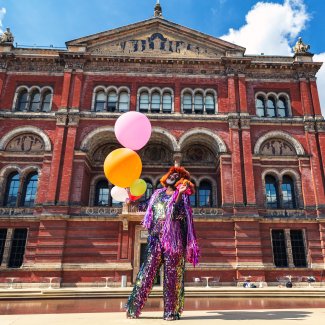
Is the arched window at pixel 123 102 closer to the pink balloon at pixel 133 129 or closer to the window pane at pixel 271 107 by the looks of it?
the window pane at pixel 271 107

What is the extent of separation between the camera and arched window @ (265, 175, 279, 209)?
70.9ft

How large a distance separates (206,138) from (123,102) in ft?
22.6

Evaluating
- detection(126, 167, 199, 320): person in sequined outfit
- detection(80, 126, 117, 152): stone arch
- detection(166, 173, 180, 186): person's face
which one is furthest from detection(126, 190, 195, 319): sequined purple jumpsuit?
detection(80, 126, 117, 152): stone arch

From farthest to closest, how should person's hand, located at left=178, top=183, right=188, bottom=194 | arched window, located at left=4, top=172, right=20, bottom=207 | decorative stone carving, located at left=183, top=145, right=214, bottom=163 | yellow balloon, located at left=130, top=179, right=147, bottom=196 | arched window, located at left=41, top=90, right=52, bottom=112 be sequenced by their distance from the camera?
decorative stone carving, located at left=183, top=145, right=214, bottom=163 < arched window, located at left=41, top=90, right=52, bottom=112 < arched window, located at left=4, top=172, right=20, bottom=207 < yellow balloon, located at left=130, top=179, right=147, bottom=196 < person's hand, located at left=178, top=183, right=188, bottom=194

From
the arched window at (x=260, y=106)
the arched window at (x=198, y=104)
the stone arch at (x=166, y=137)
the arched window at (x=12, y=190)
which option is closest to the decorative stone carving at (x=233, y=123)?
the arched window at (x=198, y=104)

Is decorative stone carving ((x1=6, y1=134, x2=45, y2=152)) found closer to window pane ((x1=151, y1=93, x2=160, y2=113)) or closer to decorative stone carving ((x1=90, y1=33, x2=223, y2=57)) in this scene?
decorative stone carving ((x1=90, y1=33, x2=223, y2=57))

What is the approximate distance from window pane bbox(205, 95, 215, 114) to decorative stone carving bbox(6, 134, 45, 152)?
12414mm

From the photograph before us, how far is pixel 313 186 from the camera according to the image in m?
21.0

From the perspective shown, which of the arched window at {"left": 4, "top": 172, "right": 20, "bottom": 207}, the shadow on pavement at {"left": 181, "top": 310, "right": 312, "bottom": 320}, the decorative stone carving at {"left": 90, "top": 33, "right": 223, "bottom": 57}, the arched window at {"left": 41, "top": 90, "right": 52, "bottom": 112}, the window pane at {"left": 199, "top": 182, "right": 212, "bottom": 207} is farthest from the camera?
the decorative stone carving at {"left": 90, "top": 33, "right": 223, "bottom": 57}

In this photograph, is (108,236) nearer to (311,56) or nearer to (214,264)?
(214,264)

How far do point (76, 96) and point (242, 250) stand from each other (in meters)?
15.8

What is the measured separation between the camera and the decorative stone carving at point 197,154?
78.0ft

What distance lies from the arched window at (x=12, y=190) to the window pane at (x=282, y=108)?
65.6ft

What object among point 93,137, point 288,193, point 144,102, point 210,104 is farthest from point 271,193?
point 93,137
